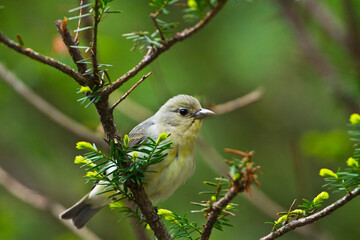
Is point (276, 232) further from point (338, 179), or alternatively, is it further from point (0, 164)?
point (0, 164)

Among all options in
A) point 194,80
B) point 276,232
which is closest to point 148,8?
point 194,80

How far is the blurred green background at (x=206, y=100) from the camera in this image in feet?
19.7

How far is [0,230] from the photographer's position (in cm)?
536

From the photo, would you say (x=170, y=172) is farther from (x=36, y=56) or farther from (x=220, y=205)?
(x=36, y=56)

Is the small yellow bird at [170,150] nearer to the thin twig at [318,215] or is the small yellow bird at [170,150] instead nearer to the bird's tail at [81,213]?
the bird's tail at [81,213]

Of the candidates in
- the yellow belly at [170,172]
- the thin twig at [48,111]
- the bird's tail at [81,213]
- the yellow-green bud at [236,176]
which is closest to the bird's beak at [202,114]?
the yellow belly at [170,172]

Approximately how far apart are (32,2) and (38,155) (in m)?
2.17

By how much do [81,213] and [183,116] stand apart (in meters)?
1.44

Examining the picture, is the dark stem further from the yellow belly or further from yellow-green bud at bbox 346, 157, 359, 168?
the yellow belly

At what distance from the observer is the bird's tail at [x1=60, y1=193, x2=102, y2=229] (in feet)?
15.0

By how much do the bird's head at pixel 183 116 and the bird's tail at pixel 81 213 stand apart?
1130 millimetres

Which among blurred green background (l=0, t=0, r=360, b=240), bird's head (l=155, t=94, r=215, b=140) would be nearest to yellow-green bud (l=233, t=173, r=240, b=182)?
bird's head (l=155, t=94, r=215, b=140)

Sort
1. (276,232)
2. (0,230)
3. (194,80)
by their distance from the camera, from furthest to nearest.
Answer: (194,80) → (0,230) → (276,232)

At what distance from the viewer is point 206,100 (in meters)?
5.73
